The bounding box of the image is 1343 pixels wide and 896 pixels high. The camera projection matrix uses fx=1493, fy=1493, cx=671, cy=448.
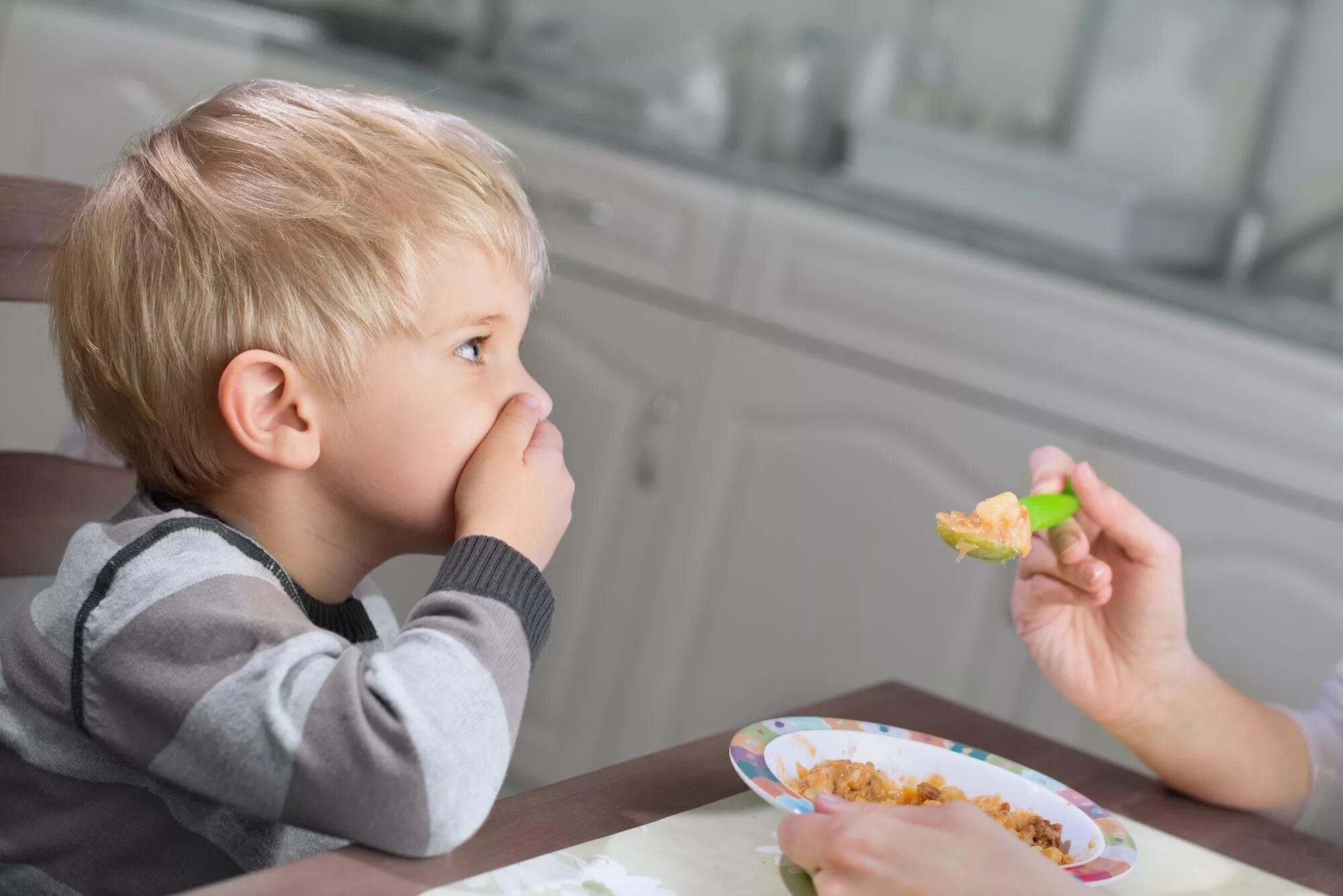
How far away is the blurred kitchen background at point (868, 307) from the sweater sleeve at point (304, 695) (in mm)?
1174

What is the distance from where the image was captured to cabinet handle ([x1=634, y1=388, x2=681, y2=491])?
2.01 m

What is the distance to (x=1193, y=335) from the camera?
1.72 meters

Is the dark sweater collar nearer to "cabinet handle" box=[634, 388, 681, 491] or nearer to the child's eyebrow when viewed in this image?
the child's eyebrow

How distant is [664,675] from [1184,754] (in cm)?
114

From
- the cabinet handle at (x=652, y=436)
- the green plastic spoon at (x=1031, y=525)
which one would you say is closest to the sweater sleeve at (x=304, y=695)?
the green plastic spoon at (x=1031, y=525)

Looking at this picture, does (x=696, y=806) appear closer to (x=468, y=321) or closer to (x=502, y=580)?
(x=502, y=580)

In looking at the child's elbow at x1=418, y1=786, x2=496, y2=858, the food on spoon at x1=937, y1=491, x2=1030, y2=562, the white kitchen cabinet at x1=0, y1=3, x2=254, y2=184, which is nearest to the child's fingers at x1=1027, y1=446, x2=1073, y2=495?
the food on spoon at x1=937, y1=491, x2=1030, y2=562

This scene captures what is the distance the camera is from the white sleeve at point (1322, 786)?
39.4 inches

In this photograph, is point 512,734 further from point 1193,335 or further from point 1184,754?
point 1193,335

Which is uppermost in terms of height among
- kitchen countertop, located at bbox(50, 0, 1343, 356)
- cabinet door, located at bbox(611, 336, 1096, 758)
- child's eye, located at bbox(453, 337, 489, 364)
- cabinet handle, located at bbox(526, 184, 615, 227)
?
kitchen countertop, located at bbox(50, 0, 1343, 356)

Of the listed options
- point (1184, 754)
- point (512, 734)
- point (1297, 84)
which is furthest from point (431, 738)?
point (1297, 84)

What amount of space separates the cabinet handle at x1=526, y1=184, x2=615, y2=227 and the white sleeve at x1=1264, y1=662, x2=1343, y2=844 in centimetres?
120

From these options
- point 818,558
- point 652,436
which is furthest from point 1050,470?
point 652,436

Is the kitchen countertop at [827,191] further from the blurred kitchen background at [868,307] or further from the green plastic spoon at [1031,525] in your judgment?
the green plastic spoon at [1031,525]
